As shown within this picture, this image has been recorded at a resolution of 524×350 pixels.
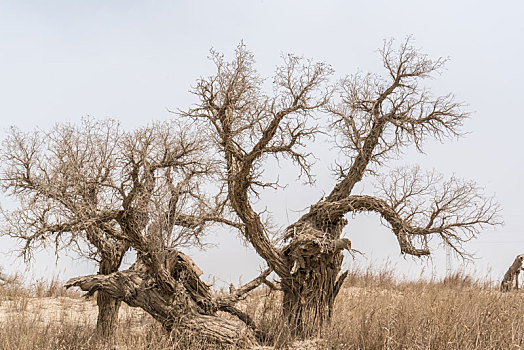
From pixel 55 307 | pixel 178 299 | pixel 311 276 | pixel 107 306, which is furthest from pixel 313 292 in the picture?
pixel 55 307

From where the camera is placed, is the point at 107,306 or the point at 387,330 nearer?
→ the point at 387,330

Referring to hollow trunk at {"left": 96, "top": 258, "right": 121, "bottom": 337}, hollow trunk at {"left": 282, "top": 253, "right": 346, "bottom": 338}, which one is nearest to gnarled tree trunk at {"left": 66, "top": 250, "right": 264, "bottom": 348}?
hollow trunk at {"left": 282, "top": 253, "right": 346, "bottom": 338}

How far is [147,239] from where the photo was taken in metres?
8.10

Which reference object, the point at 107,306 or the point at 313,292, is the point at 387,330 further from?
the point at 107,306

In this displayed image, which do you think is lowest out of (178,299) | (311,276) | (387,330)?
(387,330)

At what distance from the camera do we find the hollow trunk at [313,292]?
8.55 metres

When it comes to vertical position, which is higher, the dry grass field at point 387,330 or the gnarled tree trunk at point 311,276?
the gnarled tree trunk at point 311,276

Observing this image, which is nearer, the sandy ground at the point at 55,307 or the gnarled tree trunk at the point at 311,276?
the gnarled tree trunk at the point at 311,276

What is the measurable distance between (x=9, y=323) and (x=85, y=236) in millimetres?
2012

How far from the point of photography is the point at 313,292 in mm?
8656

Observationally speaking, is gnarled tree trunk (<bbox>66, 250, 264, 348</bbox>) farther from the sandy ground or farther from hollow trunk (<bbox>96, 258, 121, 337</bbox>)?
the sandy ground

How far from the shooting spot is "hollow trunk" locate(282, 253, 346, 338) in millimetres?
8546

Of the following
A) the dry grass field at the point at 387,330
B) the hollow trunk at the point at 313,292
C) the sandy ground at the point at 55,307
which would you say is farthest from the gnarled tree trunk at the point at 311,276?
the sandy ground at the point at 55,307

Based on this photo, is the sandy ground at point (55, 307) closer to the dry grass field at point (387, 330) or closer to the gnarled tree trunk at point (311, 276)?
the dry grass field at point (387, 330)
